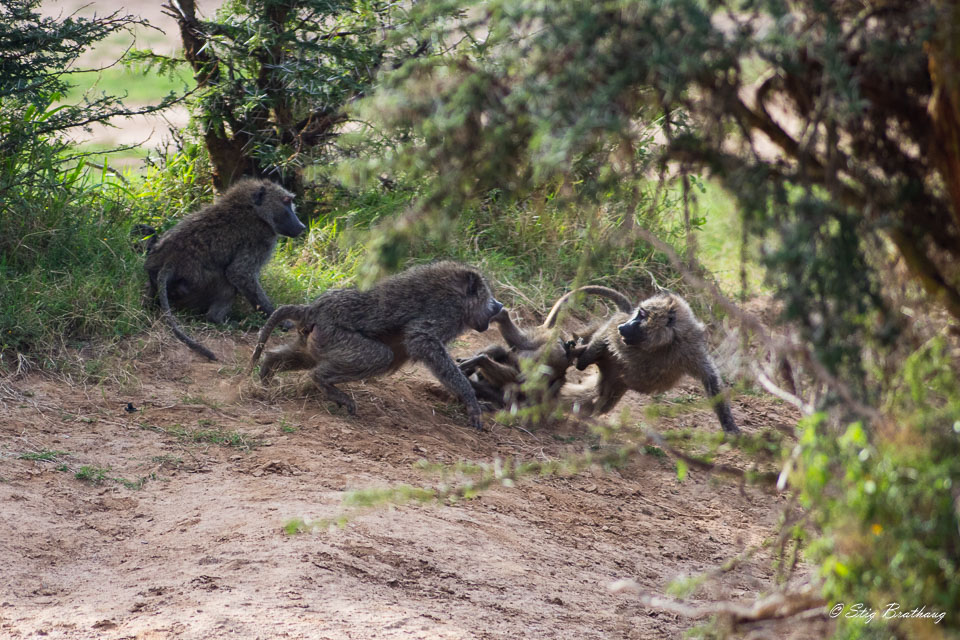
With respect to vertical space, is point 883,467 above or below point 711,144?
below

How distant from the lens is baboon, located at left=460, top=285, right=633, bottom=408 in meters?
6.07

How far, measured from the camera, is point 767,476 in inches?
111

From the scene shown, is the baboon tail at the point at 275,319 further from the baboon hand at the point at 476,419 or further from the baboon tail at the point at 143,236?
the baboon tail at the point at 143,236

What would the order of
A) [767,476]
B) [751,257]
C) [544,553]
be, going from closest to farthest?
[751,257]
[767,476]
[544,553]

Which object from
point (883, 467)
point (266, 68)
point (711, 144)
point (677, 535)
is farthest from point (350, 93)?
point (883, 467)

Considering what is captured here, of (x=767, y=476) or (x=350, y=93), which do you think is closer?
(x=767, y=476)

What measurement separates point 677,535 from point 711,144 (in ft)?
9.04

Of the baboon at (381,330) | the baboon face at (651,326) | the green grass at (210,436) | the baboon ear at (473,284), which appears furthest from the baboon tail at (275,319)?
the baboon face at (651,326)

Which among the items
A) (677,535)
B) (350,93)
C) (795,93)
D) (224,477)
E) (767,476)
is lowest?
(677,535)

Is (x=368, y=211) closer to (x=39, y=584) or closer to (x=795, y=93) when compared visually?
(x=39, y=584)

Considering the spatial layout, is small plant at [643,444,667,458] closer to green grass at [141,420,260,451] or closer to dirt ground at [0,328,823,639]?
dirt ground at [0,328,823,639]

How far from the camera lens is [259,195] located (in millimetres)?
6559

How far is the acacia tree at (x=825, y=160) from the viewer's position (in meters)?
2.12

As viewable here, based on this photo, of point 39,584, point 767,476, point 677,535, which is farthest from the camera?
point 677,535
